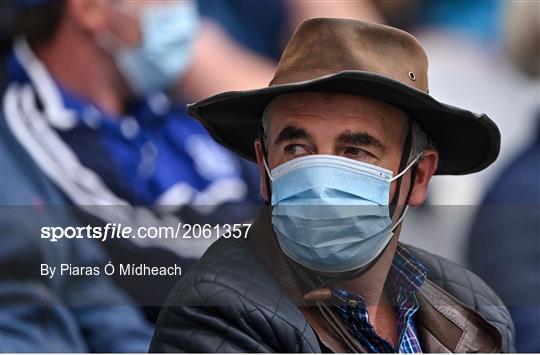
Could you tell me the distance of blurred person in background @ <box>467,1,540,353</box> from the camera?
363 centimetres

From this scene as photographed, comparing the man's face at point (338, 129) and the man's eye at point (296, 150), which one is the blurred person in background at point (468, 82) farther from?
the man's eye at point (296, 150)

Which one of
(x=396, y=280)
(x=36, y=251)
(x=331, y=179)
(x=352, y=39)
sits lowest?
(x=36, y=251)

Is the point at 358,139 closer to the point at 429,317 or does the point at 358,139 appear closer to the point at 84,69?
the point at 429,317

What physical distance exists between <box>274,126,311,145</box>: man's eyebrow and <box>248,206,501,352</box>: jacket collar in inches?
10.2

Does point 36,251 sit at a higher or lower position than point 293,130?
lower

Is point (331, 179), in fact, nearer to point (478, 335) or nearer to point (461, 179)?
point (461, 179)

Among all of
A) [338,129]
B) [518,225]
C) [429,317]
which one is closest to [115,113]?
[338,129]

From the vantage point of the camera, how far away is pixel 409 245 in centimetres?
363

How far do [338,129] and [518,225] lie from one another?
79 cm

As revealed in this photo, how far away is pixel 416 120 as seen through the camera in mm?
3541

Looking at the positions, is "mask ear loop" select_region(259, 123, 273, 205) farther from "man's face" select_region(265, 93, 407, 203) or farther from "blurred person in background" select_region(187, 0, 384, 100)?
"blurred person in background" select_region(187, 0, 384, 100)

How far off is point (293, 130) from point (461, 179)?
2.16 ft

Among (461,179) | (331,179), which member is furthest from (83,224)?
(461,179)

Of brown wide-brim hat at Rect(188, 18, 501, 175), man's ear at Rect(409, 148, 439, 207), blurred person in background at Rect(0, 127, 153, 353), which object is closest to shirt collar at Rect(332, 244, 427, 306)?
man's ear at Rect(409, 148, 439, 207)
